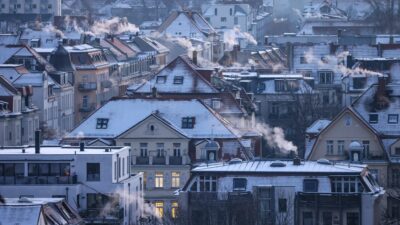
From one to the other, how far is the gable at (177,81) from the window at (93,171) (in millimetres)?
17806

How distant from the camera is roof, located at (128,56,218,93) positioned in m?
70.5

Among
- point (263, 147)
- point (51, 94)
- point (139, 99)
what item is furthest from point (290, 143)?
point (51, 94)

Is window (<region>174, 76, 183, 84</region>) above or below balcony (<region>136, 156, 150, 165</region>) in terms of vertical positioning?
above

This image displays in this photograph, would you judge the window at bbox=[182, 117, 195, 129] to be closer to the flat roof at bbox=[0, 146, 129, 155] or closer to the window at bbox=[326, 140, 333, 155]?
the window at bbox=[326, 140, 333, 155]

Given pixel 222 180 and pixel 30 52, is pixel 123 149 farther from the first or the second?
pixel 30 52

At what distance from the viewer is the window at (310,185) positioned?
1988 inches

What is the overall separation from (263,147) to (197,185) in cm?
2071

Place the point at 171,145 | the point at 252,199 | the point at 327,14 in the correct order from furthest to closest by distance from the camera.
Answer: the point at 327,14 → the point at 171,145 → the point at 252,199

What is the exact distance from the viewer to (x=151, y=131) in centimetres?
6131

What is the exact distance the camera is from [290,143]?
70.9m

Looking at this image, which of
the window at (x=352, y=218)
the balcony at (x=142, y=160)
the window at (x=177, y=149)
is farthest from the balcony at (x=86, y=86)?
the window at (x=352, y=218)

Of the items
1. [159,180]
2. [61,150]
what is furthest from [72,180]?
[159,180]

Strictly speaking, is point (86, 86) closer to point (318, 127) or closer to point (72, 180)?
point (318, 127)

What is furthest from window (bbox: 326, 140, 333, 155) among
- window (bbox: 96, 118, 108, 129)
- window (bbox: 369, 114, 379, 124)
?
window (bbox: 96, 118, 108, 129)
